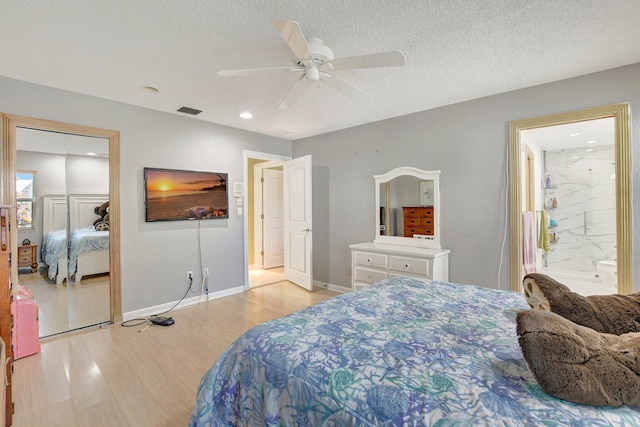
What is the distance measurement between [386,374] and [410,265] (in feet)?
7.72

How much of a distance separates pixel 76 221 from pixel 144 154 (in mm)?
975

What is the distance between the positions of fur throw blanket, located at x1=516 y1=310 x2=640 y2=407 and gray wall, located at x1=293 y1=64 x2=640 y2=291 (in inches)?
86.3

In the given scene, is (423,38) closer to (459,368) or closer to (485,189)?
(485,189)

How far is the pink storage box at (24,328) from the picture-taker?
2420 mm

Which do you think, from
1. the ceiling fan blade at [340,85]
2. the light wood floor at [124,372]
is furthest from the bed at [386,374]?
the ceiling fan blade at [340,85]

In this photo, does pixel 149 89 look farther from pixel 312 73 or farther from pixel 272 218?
pixel 272 218

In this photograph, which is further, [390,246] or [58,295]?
[390,246]

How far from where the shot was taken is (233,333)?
290cm

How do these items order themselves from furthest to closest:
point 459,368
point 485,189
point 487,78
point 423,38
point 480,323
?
1. point 485,189
2. point 487,78
3. point 423,38
4. point 480,323
5. point 459,368

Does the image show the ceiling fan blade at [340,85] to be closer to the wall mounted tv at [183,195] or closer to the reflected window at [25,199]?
the wall mounted tv at [183,195]

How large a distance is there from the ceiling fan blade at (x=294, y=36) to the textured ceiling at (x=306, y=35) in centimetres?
25

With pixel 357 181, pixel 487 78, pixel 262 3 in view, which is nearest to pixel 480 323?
pixel 262 3

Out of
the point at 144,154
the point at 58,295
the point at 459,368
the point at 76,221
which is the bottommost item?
the point at 58,295

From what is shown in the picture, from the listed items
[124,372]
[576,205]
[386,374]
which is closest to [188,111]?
[124,372]
